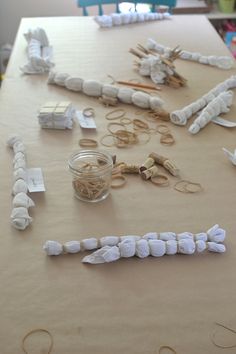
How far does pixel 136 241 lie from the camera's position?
0.93m

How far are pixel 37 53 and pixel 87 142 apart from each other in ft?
2.19

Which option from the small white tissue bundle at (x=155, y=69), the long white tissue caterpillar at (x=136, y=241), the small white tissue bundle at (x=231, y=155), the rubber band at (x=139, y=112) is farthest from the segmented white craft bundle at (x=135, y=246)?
the small white tissue bundle at (x=155, y=69)

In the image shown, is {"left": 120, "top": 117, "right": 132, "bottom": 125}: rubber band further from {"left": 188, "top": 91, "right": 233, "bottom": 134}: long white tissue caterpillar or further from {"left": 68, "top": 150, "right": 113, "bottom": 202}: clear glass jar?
{"left": 68, "top": 150, "right": 113, "bottom": 202}: clear glass jar

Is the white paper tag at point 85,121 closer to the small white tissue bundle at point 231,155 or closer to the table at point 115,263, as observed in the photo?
the table at point 115,263

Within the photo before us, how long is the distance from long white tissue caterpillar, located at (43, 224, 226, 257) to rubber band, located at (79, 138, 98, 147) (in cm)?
40

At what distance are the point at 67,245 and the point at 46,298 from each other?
125 mm

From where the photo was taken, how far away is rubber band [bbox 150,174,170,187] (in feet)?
3.76

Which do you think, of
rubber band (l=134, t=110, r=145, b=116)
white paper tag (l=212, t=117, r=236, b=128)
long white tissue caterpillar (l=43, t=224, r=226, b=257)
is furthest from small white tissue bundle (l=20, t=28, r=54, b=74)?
long white tissue caterpillar (l=43, t=224, r=226, b=257)

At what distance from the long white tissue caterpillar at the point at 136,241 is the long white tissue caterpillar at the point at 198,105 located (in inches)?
21.1

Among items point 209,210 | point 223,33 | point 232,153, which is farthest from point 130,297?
point 223,33

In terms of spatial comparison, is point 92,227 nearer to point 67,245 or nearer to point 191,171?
point 67,245

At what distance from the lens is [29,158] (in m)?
1.23

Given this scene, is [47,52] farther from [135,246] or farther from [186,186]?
[135,246]

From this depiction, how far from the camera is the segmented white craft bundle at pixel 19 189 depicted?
0.98 m
